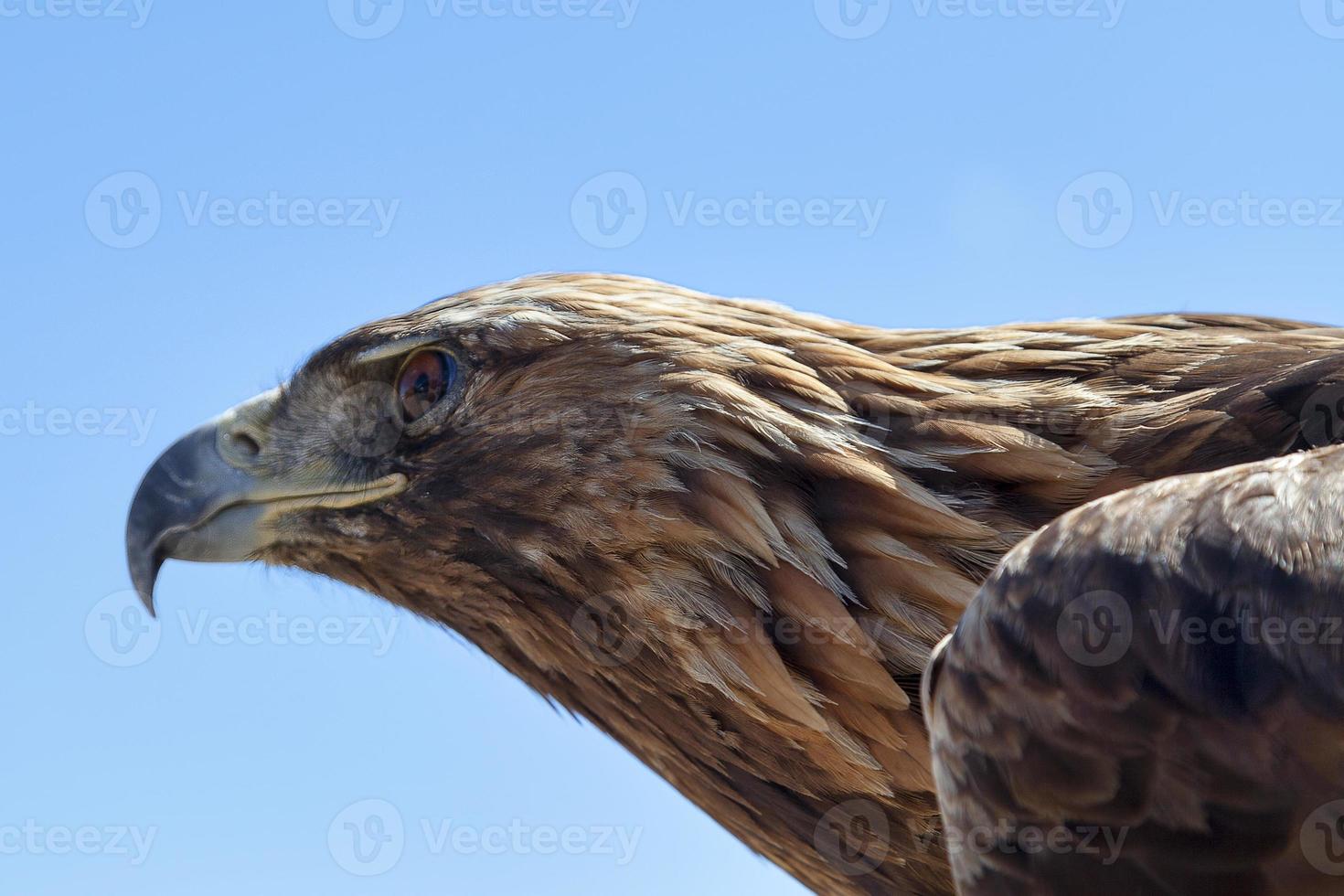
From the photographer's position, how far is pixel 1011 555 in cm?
241

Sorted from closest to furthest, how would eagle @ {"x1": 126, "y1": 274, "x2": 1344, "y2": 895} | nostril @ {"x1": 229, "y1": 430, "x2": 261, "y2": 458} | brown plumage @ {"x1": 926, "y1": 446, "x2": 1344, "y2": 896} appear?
brown plumage @ {"x1": 926, "y1": 446, "x2": 1344, "y2": 896} → eagle @ {"x1": 126, "y1": 274, "x2": 1344, "y2": 895} → nostril @ {"x1": 229, "y1": 430, "x2": 261, "y2": 458}

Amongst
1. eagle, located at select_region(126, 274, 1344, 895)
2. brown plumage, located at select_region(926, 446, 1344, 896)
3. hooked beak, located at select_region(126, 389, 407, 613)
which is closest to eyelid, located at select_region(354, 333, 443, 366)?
eagle, located at select_region(126, 274, 1344, 895)

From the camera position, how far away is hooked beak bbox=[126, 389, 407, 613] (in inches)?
151

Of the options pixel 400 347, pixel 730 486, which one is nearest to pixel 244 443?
pixel 400 347

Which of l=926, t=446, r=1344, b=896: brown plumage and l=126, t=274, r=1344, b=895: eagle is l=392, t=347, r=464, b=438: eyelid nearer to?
l=126, t=274, r=1344, b=895: eagle

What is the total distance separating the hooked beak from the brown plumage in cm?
206

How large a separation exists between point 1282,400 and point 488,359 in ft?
6.65

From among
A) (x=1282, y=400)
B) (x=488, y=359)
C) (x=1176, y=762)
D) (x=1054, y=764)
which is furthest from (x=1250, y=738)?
(x=488, y=359)

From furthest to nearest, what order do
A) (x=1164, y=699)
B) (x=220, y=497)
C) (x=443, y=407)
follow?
(x=220, y=497), (x=443, y=407), (x=1164, y=699)

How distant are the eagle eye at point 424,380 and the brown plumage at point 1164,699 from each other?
193cm

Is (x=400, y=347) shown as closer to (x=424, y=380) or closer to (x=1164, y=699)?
(x=424, y=380)

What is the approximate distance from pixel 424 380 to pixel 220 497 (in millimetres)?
692

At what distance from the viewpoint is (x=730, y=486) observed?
328 centimetres

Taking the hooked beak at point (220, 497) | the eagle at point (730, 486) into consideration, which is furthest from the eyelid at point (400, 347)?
the hooked beak at point (220, 497)
